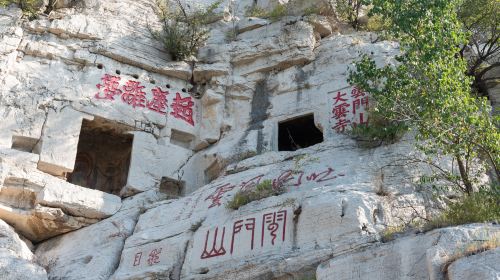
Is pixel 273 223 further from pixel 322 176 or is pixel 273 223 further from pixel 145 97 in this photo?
pixel 145 97

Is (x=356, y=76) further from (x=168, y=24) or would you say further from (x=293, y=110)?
(x=168, y=24)

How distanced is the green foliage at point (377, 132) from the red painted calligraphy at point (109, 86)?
4164 millimetres

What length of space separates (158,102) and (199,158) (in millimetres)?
1225

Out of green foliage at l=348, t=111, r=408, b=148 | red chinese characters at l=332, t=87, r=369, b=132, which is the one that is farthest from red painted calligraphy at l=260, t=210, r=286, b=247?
red chinese characters at l=332, t=87, r=369, b=132

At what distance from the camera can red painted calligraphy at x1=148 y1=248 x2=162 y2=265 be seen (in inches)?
360

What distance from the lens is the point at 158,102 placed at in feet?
41.1

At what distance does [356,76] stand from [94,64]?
4.75 m

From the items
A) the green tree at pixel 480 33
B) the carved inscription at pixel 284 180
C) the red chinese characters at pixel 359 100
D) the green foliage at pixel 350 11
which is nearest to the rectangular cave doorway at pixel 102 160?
the carved inscription at pixel 284 180

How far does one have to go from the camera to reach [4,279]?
8.83 metres

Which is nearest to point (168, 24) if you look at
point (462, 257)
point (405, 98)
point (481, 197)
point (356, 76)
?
point (356, 76)

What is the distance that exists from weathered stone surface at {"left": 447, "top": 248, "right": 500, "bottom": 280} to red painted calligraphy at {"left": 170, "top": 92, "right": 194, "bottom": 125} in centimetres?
677

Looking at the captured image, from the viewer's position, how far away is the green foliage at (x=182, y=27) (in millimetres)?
13062

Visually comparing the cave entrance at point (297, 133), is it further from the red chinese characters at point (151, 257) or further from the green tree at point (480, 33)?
the red chinese characters at point (151, 257)

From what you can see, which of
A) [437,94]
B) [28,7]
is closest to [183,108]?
[28,7]
